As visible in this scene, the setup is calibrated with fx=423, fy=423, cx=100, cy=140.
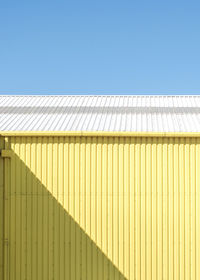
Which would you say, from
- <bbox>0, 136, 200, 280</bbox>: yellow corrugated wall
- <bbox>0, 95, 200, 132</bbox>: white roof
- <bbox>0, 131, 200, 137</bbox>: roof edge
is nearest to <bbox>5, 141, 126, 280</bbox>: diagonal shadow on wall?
<bbox>0, 136, 200, 280</bbox>: yellow corrugated wall

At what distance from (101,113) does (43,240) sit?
507cm

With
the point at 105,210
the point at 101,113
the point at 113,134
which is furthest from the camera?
the point at 101,113

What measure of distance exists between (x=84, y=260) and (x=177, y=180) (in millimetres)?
3850

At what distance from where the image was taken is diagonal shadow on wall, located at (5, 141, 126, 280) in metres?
13.2

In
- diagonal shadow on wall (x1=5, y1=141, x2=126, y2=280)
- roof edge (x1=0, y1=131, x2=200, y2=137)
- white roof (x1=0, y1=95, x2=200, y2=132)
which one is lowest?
diagonal shadow on wall (x1=5, y1=141, x2=126, y2=280)

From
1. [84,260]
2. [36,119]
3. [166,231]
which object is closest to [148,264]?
[166,231]

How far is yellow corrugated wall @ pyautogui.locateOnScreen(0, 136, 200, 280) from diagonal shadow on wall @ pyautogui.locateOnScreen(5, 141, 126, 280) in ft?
0.10

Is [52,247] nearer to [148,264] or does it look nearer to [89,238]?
[89,238]

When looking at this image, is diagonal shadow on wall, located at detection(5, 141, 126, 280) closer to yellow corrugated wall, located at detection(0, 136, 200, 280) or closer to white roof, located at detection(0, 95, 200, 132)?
yellow corrugated wall, located at detection(0, 136, 200, 280)

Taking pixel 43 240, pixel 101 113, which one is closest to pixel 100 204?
pixel 43 240

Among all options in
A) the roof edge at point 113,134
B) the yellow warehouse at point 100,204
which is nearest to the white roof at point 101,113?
the roof edge at point 113,134

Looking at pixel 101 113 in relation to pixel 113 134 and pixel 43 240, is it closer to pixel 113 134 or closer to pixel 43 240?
pixel 113 134

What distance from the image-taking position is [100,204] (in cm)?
1333

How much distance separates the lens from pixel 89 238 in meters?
13.3
